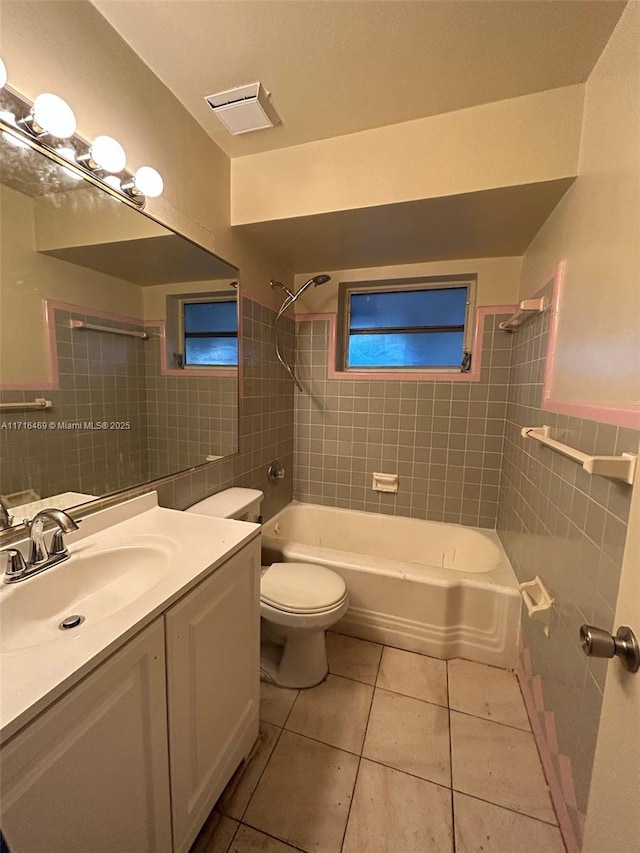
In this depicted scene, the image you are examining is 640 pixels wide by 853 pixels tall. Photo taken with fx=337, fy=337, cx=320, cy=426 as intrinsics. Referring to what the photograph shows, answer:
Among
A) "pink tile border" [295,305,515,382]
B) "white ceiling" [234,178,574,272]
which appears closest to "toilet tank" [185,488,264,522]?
"pink tile border" [295,305,515,382]

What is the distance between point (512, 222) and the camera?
1.58 meters

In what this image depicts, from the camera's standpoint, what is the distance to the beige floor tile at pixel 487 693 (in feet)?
4.53

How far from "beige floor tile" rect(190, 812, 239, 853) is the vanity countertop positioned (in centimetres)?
74

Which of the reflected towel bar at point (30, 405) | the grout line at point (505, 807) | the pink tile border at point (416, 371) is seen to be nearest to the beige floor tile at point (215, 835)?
the grout line at point (505, 807)

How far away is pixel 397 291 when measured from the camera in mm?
2340

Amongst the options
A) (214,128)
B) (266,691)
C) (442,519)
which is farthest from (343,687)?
(214,128)

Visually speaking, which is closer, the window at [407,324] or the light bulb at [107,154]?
the light bulb at [107,154]

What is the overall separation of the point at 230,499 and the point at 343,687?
0.98 m

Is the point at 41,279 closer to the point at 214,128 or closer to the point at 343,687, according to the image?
the point at 214,128

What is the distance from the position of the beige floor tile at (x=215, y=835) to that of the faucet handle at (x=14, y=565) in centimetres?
92

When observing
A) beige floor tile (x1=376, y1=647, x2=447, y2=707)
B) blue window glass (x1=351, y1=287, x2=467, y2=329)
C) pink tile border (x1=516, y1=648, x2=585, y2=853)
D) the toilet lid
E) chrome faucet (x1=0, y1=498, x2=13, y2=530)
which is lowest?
beige floor tile (x1=376, y1=647, x2=447, y2=707)

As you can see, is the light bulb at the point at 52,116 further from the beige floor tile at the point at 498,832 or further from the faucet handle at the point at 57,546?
the beige floor tile at the point at 498,832

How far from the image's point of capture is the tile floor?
0.99 metres

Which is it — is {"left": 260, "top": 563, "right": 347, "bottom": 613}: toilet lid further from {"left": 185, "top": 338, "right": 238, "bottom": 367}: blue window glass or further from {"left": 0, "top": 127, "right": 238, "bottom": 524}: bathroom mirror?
{"left": 185, "top": 338, "right": 238, "bottom": 367}: blue window glass
